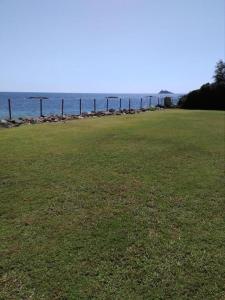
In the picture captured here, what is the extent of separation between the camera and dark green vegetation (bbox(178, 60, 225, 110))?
3912 centimetres

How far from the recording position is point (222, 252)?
4906 millimetres

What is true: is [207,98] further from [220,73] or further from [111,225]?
[111,225]

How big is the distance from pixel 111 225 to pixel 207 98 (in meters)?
35.8

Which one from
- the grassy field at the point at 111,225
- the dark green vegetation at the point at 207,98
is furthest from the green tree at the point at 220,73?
the grassy field at the point at 111,225

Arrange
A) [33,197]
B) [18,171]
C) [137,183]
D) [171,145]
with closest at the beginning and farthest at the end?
[33,197] → [137,183] → [18,171] → [171,145]

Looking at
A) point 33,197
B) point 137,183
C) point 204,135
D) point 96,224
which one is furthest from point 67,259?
point 204,135

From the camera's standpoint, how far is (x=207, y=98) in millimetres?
39750

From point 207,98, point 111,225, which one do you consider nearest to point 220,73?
point 207,98

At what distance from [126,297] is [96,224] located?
1.78 metres

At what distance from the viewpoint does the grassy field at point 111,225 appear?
4.18m

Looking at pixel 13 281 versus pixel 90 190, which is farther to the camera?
pixel 90 190

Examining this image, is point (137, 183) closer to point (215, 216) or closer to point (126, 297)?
point (215, 216)

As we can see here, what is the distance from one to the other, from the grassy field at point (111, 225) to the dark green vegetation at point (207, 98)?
29889 millimetres

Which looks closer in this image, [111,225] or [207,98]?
[111,225]
